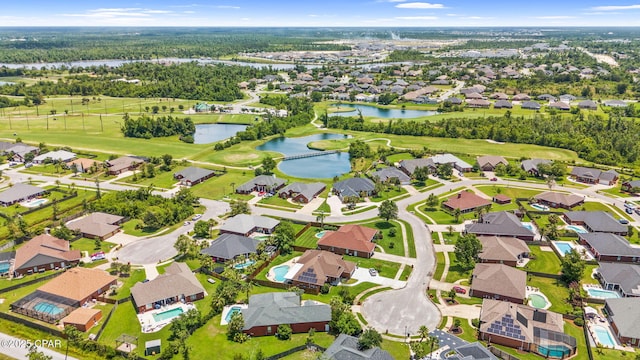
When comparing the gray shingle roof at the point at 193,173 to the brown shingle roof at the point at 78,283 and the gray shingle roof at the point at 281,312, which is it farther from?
the gray shingle roof at the point at 281,312

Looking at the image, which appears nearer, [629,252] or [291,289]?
[291,289]

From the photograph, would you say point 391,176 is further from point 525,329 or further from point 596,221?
point 525,329

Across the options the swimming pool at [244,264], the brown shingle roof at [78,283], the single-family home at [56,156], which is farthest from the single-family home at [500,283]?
the single-family home at [56,156]

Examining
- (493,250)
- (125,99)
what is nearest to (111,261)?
(493,250)

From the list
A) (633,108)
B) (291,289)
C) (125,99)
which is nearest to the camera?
(291,289)

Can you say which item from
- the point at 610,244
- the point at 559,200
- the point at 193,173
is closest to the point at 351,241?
the point at 610,244

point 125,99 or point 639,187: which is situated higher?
point 125,99

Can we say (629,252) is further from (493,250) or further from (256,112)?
(256,112)
